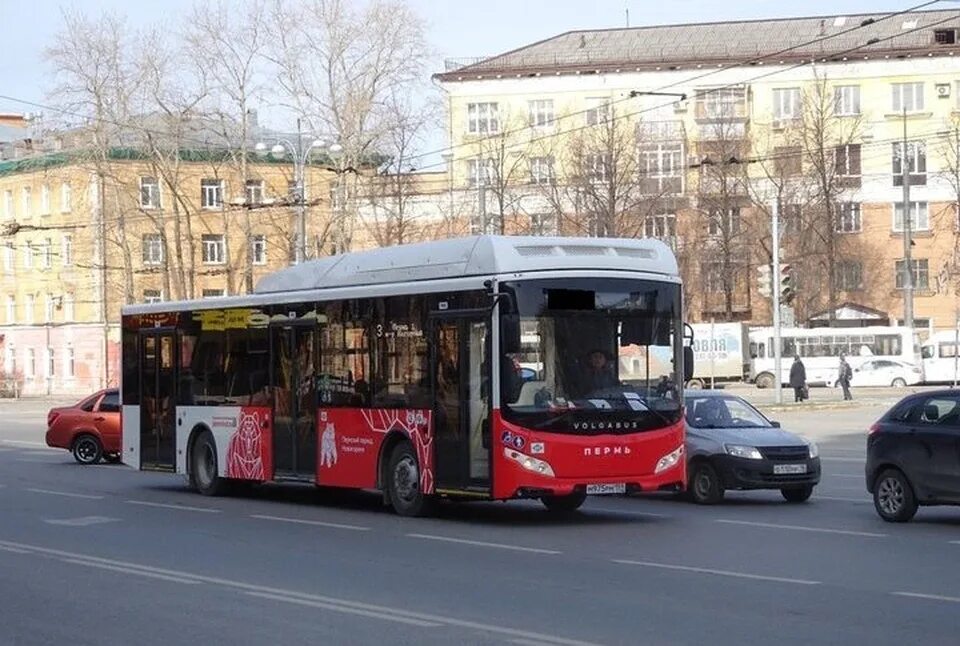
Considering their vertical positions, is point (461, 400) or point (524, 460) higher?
point (461, 400)

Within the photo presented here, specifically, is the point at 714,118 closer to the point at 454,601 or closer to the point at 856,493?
the point at 856,493

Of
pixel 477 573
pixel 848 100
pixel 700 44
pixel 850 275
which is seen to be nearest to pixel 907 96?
pixel 848 100

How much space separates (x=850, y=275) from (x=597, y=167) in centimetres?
1771

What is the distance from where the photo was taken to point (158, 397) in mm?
26156

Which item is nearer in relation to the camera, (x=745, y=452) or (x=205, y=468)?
(x=745, y=452)

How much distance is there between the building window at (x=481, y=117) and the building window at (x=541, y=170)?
10.1 m

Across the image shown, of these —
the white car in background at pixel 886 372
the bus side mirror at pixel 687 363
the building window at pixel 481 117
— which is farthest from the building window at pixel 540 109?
the bus side mirror at pixel 687 363

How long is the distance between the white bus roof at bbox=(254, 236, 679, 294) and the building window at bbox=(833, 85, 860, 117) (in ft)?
209

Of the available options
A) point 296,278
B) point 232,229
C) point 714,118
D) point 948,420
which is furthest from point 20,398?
point 948,420

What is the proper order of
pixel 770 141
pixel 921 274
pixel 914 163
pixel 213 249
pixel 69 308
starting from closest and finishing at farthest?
1. pixel 770 141
2. pixel 914 163
3. pixel 921 274
4. pixel 213 249
5. pixel 69 308

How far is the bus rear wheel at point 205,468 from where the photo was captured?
976 inches

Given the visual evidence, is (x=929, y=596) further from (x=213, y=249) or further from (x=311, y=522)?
(x=213, y=249)

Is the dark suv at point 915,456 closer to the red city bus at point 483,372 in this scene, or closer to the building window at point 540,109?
the red city bus at point 483,372

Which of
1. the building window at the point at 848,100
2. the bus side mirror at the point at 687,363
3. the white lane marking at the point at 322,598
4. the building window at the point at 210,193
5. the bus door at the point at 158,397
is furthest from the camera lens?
the building window at the point at 848,100
